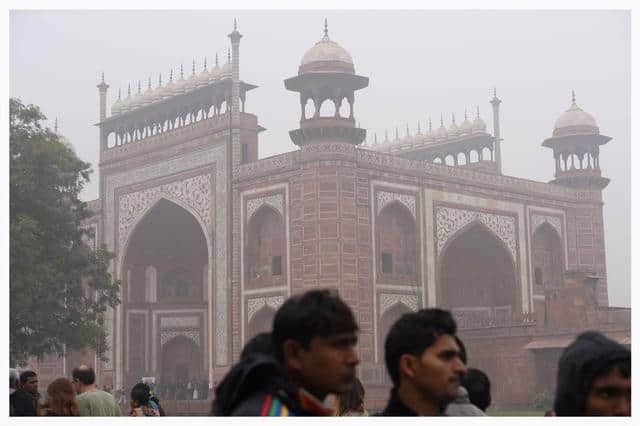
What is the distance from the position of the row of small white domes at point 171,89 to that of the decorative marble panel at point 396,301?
19.8 ft

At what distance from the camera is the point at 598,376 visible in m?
2.53

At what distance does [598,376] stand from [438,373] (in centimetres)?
41

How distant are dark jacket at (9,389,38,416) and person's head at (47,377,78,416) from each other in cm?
11

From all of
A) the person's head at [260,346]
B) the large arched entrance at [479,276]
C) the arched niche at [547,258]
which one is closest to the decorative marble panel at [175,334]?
the large arched entrance at [479,276]

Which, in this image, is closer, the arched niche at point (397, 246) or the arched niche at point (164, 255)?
the arched niche at point (397, 246)

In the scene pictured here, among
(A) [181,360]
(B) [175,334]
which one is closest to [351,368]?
(B) [175,334]

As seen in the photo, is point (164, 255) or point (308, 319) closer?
point (308, 319)

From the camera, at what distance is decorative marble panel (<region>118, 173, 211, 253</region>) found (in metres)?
22.8

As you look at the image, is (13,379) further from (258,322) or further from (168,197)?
(168,197)

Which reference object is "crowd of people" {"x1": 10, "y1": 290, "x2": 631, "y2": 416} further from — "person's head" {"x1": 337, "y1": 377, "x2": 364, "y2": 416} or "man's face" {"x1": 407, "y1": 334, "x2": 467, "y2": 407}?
"person's head" {"x1": 337, "y1": 377, "x2": 364, "y2": 416}

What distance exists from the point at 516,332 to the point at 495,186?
4.60m

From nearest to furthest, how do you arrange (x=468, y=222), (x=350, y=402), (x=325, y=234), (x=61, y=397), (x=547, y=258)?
(x=350, y=402) < (x=61, y=397) < (x=325, y=234) < (x=468, y=222) < (x=547, y=258)

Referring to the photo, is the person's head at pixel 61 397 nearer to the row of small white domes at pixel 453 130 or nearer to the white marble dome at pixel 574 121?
the white marble dome at pixel 574 121

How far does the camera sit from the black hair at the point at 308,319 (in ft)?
7.43
